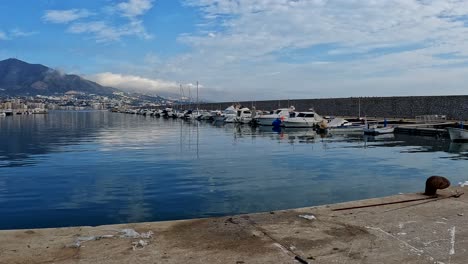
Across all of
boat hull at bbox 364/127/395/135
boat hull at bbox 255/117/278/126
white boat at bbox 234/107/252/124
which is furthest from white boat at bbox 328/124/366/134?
white boat at bbox 234/107/252/124

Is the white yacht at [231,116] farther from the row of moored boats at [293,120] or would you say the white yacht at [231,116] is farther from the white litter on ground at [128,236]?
the white litter on ground at [128,236]

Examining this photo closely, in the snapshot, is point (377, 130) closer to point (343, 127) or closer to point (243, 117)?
point (343, 127)

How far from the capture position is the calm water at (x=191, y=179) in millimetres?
12602

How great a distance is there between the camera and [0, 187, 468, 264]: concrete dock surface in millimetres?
6258

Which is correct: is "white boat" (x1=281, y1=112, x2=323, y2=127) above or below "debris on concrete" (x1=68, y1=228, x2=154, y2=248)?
above

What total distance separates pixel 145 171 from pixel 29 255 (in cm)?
1357

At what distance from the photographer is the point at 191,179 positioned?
57.9ft

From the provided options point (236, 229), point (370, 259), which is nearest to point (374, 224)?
point (370, 259)

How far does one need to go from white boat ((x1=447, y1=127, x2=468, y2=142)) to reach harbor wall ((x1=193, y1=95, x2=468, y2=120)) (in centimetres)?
2113

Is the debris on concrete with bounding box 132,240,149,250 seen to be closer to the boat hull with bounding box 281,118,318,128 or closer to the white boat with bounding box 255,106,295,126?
the boat hull with bounding box 281,118,318,128

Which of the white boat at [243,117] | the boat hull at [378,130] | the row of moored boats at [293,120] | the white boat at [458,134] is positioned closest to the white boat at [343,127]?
the row of moored boats at [293,120]

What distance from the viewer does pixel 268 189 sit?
1547 centimetres

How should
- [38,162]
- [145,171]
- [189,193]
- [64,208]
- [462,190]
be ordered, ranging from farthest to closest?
[38,162], [145,171], [189,193], [64,208], [462,190]

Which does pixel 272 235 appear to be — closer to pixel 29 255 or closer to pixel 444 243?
pixel 444 243
